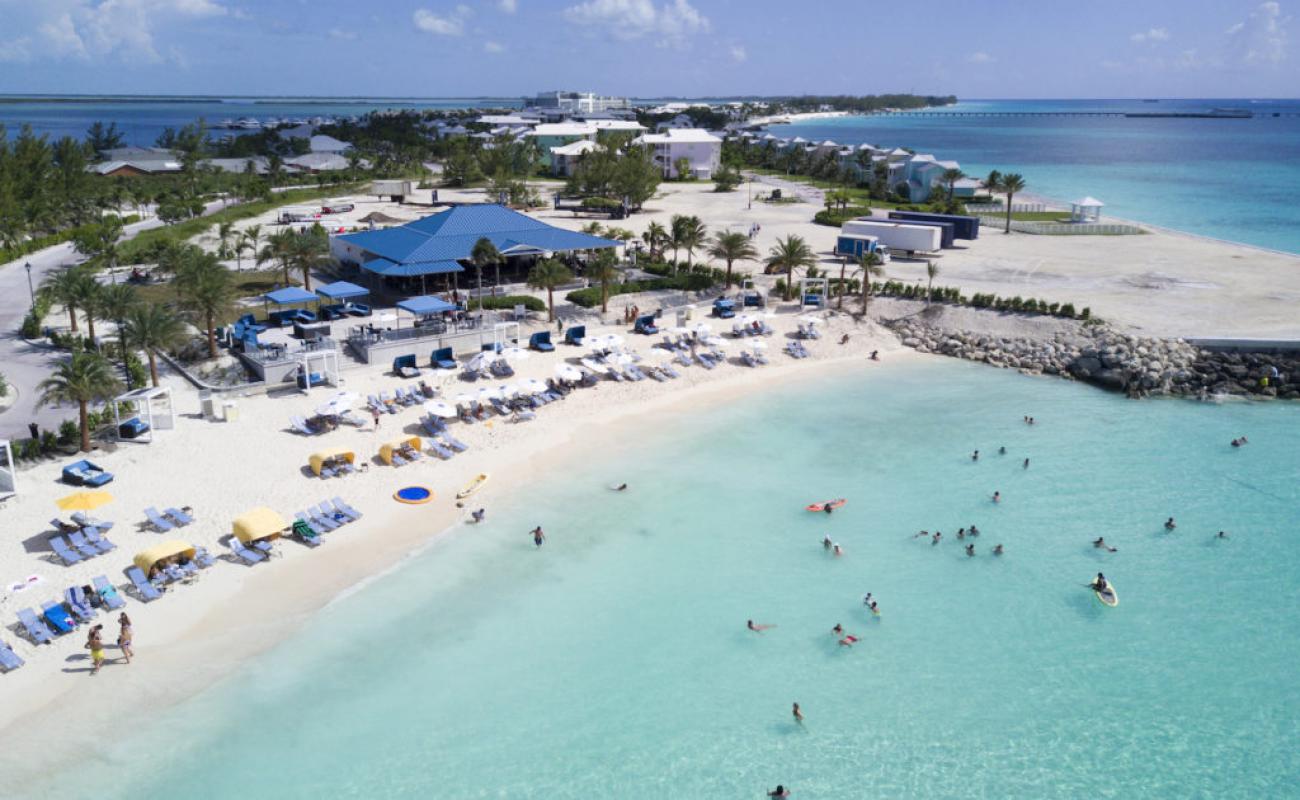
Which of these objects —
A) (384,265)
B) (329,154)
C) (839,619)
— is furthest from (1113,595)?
(329,154)

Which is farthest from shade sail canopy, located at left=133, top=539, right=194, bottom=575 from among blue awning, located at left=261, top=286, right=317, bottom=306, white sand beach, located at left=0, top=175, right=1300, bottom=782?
blue awning, located at left=261, top=286, right=317, bottom=306

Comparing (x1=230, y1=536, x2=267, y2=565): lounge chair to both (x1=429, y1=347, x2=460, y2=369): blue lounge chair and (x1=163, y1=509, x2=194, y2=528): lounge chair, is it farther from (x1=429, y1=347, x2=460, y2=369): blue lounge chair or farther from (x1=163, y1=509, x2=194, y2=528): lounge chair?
(x1=429, y1=347, x2=460, y2=369): blue lounge chair

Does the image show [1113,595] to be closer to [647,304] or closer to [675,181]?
[647,304]

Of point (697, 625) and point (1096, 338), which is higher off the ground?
point (1096, 338)

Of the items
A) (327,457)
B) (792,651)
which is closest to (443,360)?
(327,457)

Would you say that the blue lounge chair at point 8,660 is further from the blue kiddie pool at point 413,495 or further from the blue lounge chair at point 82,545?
the blue kiddie pool at point 413,495

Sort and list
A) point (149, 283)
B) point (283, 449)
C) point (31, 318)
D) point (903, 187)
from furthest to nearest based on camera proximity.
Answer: point (903, 187)
point (149, 283)
point (31, 318)
point (283, 449)

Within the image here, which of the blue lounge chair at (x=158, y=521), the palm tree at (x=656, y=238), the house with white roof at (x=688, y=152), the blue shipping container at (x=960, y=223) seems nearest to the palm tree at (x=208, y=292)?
the blue lounge chair at (x=158, y=521)
